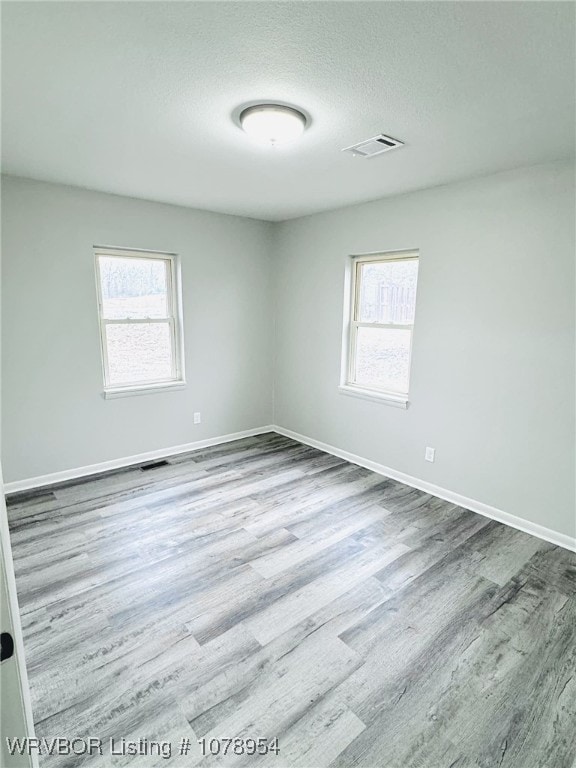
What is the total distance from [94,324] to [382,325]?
2.71 m

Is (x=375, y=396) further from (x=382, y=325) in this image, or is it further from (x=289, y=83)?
(x=289, y=83)

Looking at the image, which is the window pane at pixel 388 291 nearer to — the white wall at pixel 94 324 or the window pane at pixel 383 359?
the window pane at pixel 383 359

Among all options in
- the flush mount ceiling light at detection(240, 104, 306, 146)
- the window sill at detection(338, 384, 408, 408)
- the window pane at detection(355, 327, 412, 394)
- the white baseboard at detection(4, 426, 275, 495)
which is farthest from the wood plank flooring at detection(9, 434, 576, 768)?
the flush mount ceiling light at detection(240, 104, 306, 146)

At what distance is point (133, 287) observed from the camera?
3.90 m

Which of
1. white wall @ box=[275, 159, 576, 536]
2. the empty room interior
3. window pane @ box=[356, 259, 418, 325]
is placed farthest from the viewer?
window pane @ box=[356, 259, 418, 325]

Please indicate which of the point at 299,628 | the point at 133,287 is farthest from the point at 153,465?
the point at 299,628

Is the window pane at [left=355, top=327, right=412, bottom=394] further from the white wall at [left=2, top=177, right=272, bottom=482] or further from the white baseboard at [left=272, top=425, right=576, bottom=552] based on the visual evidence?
the white wall at [left=2, top=177, right=272, bottom=482]

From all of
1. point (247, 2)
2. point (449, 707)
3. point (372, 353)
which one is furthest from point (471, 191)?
point (449, 707)

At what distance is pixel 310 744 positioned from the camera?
1.49 m

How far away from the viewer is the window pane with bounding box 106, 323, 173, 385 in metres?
3.86

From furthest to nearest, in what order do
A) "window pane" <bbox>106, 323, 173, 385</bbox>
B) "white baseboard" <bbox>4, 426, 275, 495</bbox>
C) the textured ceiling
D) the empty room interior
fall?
1. "window pane" <bbox>106, 323, 173, 385</bbox>
2. "white baseboard" <bbox>4, 426, 275, 495</bbox>
3. the empty room interior
4. the textured ceiling

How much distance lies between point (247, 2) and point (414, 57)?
2.23 ft

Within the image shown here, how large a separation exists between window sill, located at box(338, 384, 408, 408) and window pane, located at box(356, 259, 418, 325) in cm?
70

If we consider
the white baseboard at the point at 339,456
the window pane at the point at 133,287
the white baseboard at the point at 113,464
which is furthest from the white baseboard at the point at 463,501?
the window pane at the point at 133,287
